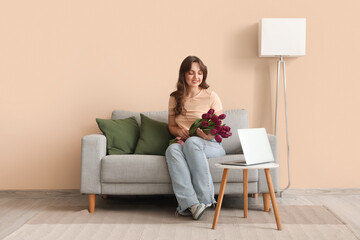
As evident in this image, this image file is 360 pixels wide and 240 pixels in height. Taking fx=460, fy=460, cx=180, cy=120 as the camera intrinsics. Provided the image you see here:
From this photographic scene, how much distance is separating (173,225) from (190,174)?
0.41m

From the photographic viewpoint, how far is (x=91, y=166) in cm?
345

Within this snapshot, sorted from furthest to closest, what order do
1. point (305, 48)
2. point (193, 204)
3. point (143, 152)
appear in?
point (305, 48) < point (143, 152) < point (193, 204)

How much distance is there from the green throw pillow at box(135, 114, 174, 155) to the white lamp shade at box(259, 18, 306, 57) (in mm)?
1071

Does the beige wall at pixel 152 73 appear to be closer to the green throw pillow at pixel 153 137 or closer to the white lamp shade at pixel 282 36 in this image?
the white lamp shade at pixel 282 36

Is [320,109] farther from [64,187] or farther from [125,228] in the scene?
[64,187]

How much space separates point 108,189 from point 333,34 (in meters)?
2.42

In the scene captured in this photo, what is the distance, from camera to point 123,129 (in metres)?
3.78

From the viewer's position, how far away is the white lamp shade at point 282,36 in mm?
3859

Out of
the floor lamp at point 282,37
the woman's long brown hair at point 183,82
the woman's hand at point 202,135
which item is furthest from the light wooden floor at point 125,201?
the floor lamp at point 282,37

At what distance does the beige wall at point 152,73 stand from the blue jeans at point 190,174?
1025 mm

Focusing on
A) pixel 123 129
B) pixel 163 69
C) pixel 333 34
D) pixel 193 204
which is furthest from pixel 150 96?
pixel 333 34

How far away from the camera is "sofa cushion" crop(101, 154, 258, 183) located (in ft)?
11.1

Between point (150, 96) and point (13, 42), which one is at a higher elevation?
point (13, 42)

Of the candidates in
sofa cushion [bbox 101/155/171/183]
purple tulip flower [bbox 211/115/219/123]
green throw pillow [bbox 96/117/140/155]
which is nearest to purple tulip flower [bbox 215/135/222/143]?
purple tulip flower [bbox 211/115/219/123]
